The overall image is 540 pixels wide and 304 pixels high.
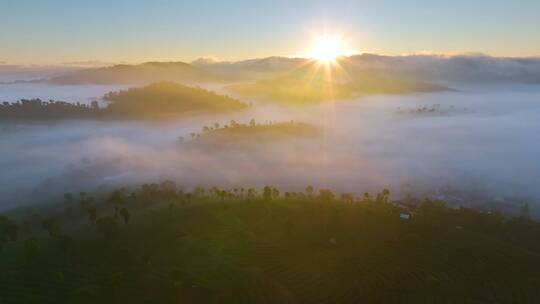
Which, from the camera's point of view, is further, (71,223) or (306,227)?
(71,223)

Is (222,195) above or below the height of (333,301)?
above

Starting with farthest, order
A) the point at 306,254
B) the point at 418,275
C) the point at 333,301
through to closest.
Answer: the point at 306,254, the point at 418,275, the point at 333,301

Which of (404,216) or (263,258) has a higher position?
(404,216)

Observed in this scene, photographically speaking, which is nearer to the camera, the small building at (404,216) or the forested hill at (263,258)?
the forested hill at (263,258)

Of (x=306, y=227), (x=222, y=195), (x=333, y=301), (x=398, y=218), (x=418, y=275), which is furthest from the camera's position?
(x=222, y=195)

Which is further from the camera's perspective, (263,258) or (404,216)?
(404,216)

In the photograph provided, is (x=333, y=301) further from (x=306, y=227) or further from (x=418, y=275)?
(x=306, y=227)

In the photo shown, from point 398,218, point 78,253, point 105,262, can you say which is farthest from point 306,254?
point 78,253

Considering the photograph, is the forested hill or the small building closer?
the forested hill
